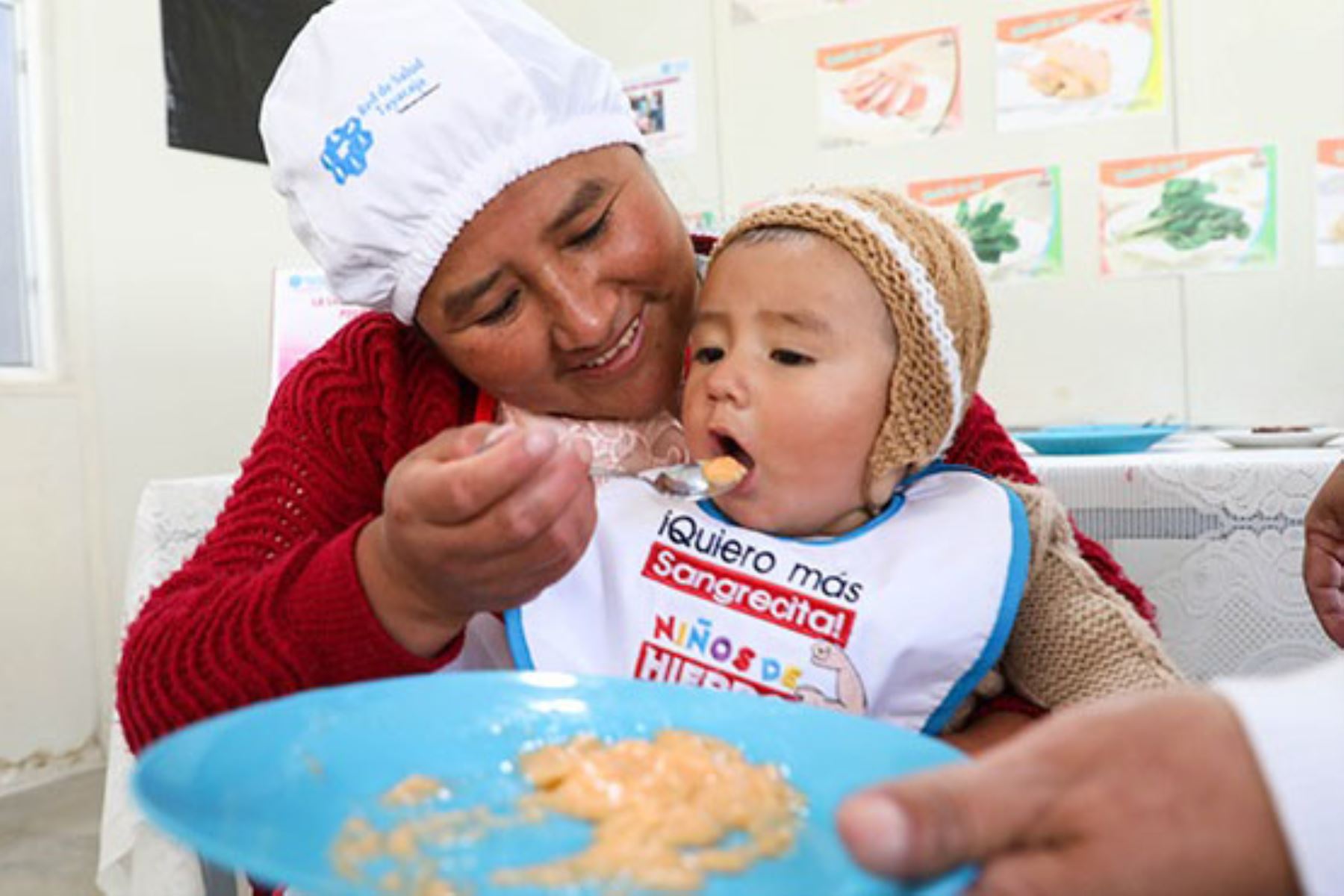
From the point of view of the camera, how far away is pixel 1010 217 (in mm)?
2914

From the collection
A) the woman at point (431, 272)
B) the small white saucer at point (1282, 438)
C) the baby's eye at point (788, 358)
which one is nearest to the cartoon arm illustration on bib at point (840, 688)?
the woman at point (431, 272)

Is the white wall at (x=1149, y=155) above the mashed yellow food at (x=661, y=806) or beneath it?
above

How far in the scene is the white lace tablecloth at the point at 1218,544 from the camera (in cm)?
157

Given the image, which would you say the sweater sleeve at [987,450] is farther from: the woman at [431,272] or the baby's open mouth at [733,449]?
the baby's open mouth at [733,449]

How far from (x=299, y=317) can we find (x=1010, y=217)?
5.83 feet

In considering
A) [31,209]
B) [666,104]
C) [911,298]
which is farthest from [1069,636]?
[31,209]

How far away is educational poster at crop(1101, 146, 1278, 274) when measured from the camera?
2.65 meters

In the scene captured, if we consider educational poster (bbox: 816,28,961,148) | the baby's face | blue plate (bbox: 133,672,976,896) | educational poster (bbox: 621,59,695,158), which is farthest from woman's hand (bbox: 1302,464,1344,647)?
educational poster (bbox: 621,59,695,158)

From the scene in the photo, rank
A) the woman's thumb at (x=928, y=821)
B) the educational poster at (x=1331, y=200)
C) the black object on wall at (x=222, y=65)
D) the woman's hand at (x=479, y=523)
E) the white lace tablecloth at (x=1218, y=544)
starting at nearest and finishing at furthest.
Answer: the woman's thumb at (x=928, y=821)
the woman's hand at (x=479, y=523)
the white lace tablecloth at (x=1218, y=544)
the educational poster at (x=1331, y=200)
the black object on wall at (x=222, y=65)

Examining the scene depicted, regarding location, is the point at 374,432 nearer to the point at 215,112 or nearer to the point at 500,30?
the point at 500,30

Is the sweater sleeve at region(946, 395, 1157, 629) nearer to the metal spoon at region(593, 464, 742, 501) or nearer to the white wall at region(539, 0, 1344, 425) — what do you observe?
the metal spoon at region(593, 464, 742, 501)

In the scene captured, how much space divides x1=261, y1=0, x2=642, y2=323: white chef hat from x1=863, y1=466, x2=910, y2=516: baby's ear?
17.3 inches

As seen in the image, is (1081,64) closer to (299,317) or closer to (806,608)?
(299,317)

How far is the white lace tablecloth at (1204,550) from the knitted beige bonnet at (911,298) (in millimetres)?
649
